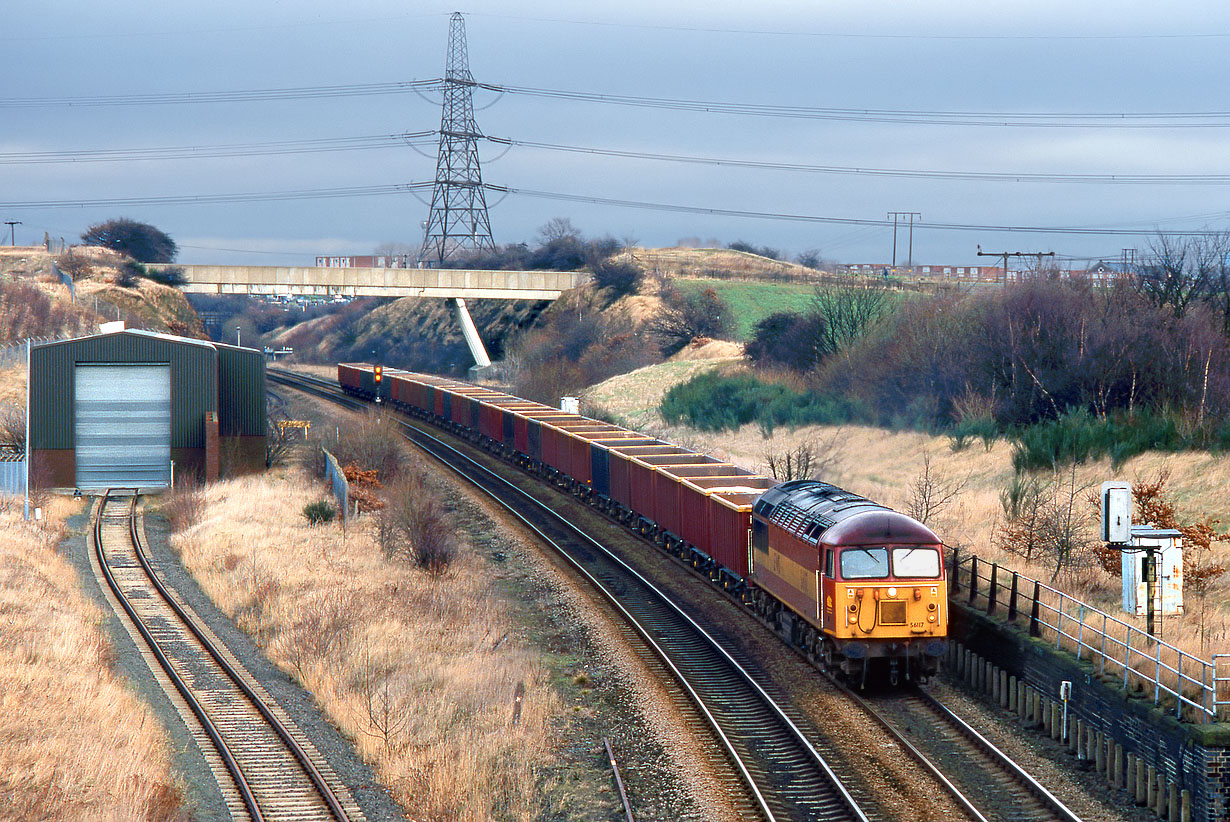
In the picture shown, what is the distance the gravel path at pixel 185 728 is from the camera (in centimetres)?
1570

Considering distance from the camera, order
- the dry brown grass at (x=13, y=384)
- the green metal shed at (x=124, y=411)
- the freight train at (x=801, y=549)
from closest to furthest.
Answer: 1. the freight train at (x=801, y=549)
2. the green metal shed at (x=124, y=411)
3. the dry brown grass at (x=13, y=384)

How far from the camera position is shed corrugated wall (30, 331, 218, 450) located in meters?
44.0

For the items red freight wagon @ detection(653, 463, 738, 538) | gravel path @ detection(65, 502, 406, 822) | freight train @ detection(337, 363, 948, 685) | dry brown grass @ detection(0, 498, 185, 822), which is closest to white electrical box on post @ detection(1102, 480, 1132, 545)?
freight train @ detection(337, 363, 948, 685)

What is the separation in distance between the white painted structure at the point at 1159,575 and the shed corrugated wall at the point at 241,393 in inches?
1423

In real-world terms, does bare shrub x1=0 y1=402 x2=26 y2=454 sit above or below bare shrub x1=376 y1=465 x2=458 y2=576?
above

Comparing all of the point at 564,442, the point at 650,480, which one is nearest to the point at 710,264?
the point at 564,442

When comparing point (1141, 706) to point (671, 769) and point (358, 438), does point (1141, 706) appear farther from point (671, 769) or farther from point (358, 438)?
point (358, 438)

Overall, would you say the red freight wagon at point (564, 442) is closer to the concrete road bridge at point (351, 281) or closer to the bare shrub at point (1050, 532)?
the bare shrub at point (1050, 532)

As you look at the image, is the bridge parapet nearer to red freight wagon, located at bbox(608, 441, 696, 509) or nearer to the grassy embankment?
the grassy embankment

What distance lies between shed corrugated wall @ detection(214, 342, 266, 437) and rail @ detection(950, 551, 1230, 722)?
31736 millimetres

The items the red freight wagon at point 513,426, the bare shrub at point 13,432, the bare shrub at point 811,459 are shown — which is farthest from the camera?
the red freight wagon at point 513,426

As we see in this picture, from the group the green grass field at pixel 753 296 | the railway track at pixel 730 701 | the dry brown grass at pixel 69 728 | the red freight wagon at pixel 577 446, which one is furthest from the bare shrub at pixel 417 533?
the green grass field at pixel 753 296

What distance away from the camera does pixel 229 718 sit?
19.1 meters

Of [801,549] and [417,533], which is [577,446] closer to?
[417,533]
